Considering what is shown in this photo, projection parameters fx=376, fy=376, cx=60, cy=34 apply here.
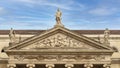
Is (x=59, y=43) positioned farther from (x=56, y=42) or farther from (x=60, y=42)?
(x=56, y=42)

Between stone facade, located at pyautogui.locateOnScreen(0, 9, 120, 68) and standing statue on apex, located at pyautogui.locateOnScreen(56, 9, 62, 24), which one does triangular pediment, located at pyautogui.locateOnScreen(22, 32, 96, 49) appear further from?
standing statue on apex, located at pyautogui.locateOnScreen(56, 9, 62, 24)

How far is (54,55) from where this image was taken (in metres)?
42.0

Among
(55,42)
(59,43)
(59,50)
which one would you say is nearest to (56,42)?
(55,42)

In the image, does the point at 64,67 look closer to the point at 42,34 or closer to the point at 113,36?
the point at 42,34

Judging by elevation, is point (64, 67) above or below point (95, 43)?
below

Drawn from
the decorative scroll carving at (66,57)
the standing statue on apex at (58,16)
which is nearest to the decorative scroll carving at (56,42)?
the decorative scroll carving at (66,57)

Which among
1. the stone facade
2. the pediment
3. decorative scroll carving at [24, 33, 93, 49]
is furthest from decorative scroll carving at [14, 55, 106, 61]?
decorative scroll carving at [24, 33, 93, 49]

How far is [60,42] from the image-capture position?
4191 centimetres

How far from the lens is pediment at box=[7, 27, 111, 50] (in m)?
41.8

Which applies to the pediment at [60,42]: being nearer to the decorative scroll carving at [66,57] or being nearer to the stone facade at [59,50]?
the stone facade at [59,50]

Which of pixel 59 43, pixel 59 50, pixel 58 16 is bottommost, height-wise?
pixel 59 50

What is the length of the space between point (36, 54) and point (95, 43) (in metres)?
6.68

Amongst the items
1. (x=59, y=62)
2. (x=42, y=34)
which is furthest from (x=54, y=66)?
(x=42, y=34)

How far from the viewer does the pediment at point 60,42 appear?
41781mm
